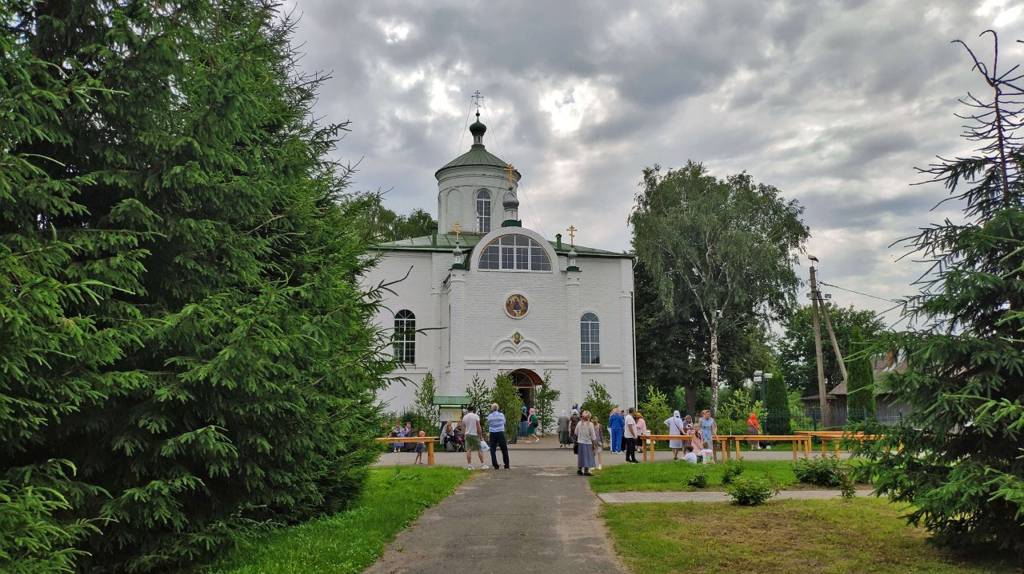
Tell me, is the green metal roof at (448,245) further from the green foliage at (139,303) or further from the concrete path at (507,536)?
the green foliage at (139,303)

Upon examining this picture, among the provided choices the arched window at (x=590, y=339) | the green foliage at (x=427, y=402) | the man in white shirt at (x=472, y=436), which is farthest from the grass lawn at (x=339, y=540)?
the arched window at (x=590, y=339)

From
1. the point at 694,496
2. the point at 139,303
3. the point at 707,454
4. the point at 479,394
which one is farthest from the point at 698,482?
the point at 479,394

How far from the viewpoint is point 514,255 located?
33.1 m

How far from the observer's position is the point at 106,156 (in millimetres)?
6188

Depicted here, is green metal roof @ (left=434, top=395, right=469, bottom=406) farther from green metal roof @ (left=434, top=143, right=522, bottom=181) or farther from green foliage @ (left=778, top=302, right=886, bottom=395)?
green foliage @ (left=778, top=302, right=886, bottom=395)

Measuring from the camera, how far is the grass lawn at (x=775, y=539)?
23.1 feet

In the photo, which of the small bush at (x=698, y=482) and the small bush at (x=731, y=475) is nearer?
the small bush at (x=731, y=475)

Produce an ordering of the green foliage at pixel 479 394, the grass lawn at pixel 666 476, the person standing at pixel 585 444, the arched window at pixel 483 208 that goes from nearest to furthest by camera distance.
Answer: the grass lawn at pixel 666 476, the person standing at pixel 585 444, the green foliage at pixel 479 394, the arched window at pixel 483 208

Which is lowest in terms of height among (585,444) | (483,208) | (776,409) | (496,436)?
(585,444)

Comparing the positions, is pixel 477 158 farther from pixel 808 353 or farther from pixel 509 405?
pixel 808 353

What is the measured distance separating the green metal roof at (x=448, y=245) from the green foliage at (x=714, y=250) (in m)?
2.59

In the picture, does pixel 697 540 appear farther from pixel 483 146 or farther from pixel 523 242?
pixel 483 146

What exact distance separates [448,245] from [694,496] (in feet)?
81.8

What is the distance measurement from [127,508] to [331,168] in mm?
5593
